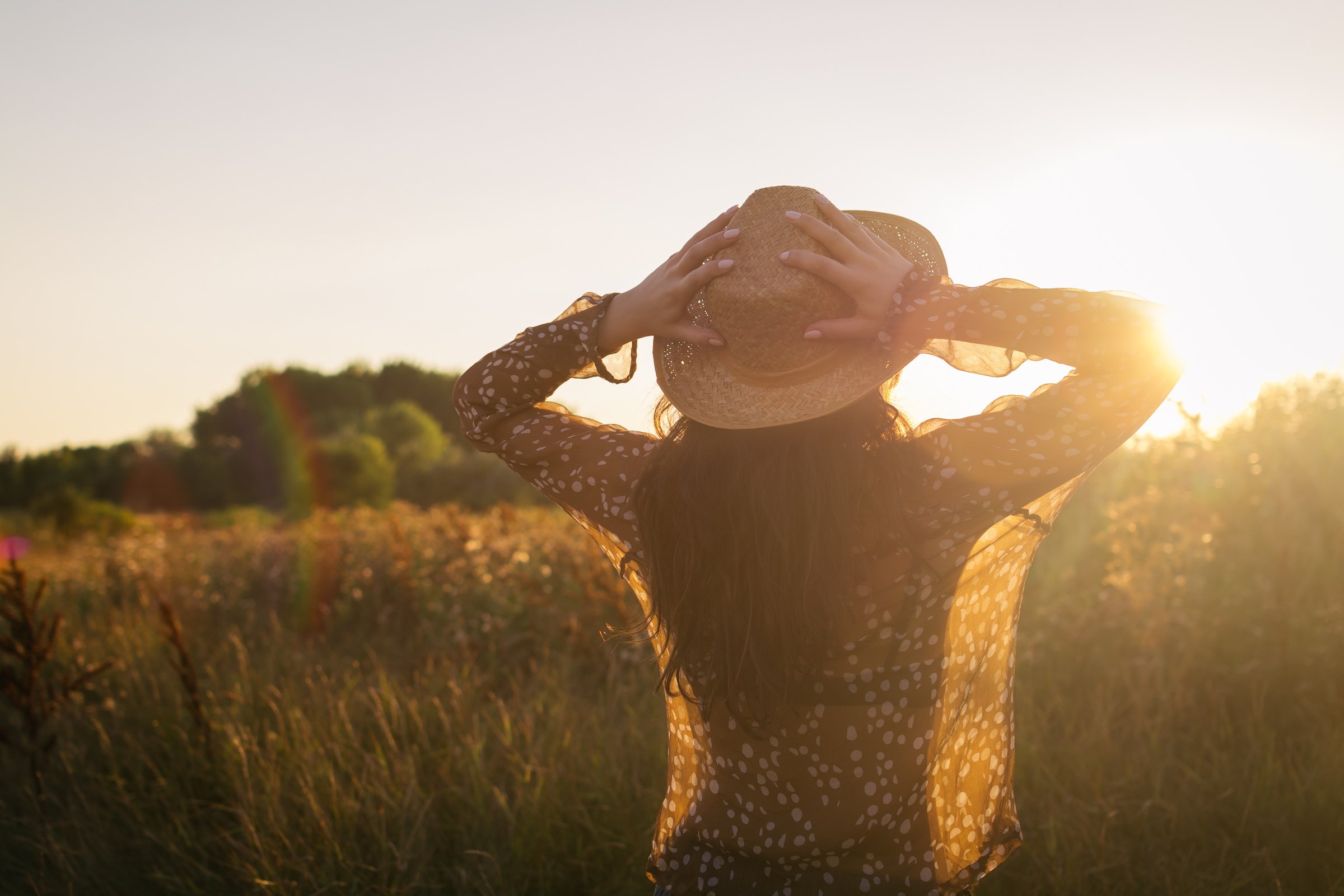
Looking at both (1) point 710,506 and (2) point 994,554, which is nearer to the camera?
(1) point 710,506

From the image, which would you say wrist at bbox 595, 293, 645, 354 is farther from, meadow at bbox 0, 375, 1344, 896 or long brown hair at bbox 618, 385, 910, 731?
meadow at bbox 0, 375, 1344, 896

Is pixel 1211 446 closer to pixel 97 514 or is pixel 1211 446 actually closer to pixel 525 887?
pixel 525 887

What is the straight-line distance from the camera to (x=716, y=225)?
60.0 inches

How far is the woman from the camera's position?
1342mm

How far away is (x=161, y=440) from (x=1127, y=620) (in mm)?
36964

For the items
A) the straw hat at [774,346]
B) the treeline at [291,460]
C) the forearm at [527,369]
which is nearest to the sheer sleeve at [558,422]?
the forearm at [527,369]

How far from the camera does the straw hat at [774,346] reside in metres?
1.36

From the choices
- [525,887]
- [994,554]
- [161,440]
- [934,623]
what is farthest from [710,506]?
[161,440]

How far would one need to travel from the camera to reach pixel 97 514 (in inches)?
740

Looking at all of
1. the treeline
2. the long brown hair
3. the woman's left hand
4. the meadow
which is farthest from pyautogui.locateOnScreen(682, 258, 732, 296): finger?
the treeline

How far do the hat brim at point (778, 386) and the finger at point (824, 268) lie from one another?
109mm

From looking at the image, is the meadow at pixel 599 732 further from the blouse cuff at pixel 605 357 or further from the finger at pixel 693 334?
the finger at pixel 693 334

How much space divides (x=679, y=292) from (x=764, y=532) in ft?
1.62

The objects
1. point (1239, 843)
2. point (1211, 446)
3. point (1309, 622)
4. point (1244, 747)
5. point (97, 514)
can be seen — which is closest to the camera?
point (1239, 843)
